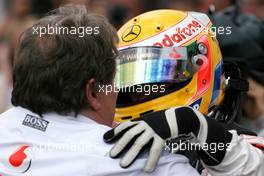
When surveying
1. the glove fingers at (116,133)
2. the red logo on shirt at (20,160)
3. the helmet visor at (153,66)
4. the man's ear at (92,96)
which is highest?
the man's ear at (92,96)

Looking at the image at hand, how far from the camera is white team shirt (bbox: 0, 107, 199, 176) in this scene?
2.64 meters

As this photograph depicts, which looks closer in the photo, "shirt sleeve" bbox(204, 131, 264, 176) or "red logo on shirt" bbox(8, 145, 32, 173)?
"red logo on shirt" bbox(8, 145, 32, 173)

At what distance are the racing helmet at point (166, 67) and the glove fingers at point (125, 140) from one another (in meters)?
0.64

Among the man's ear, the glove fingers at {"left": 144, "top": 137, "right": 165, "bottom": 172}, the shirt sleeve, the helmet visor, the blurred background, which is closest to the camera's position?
the glove fingers at {"left": 144, "top": 137, "right": 165, "bottom": 172}

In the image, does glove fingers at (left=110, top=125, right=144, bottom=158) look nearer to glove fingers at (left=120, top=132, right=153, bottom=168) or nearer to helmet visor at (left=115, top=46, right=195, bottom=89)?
glove fingers at (left=120, top=132, right=153, bottom=168)

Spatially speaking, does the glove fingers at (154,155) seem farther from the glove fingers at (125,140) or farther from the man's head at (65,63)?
the man's head at (65,63)

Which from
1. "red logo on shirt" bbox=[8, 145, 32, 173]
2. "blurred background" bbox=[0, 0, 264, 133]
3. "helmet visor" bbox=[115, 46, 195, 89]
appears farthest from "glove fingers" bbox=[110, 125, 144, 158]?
"blurred background" bbox=[0, 0, 264, 133]

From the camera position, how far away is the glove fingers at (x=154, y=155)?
262cm

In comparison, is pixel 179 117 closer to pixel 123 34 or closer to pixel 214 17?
pixel 123 34

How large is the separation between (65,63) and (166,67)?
75 cm

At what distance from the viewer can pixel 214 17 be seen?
477 centimetres

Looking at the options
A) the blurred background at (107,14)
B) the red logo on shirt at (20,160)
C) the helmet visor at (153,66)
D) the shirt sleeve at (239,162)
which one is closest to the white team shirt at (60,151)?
the red logo on shirt at (20,160)

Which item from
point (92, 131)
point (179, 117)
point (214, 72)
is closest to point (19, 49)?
point (92, 131)

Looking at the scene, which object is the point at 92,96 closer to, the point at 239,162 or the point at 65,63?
the point at 65,63
